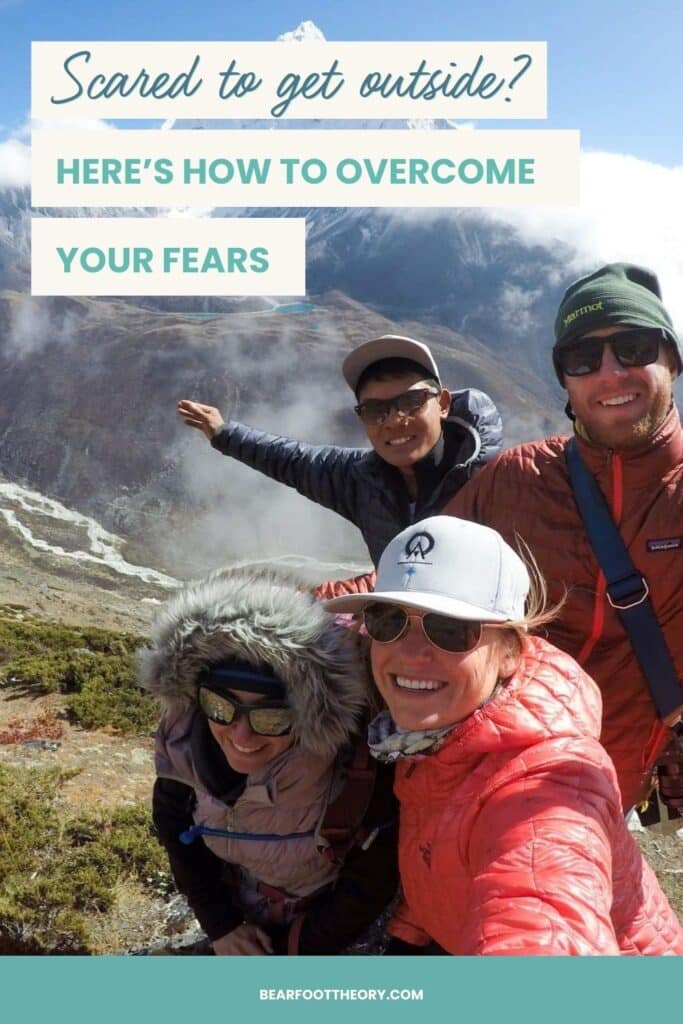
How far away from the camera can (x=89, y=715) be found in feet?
21.9

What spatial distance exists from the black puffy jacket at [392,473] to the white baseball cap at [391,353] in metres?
0.24

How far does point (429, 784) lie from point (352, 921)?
0.76m

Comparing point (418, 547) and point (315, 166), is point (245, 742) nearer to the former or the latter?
point (418, 547)

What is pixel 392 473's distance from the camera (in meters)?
3.11

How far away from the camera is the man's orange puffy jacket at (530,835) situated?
4.27ft

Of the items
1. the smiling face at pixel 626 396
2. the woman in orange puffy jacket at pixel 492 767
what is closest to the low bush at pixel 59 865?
the woman in orange puffy jacket at pixel 492 767

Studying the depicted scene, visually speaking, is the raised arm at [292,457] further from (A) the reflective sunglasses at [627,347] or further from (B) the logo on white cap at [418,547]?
(B) the logo on white cap at [418,547]

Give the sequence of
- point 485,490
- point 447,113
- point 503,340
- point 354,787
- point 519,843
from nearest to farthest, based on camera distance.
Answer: point 519,843 < point 354,787 < point 485,490 < point 447,113 < point 503,340

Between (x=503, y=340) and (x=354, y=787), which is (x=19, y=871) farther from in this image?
(x=503, y=340)

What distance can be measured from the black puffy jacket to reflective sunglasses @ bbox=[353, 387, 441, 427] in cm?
18

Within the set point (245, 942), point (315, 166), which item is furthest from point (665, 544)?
point (315, 166)

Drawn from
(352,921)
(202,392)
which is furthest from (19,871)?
(202,392)

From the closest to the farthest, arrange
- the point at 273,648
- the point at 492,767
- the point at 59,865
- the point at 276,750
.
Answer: the point at 492,767, the point at 273,648, the point at 276,750, the point at 59,865

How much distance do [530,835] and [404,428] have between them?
5.90ft
